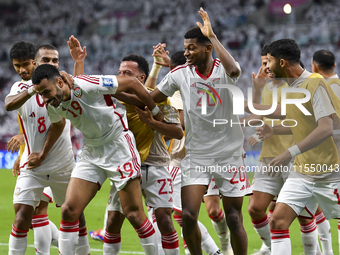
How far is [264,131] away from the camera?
4.76 metres

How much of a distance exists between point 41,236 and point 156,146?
151 centimetres

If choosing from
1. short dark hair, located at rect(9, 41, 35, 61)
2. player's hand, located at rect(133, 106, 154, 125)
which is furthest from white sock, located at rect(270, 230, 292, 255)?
short dark hair, located at rect(9, 41, 35, 61)

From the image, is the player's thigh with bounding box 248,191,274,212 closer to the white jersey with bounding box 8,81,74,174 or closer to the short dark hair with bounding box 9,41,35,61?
the white jersey with bounding box 8,81,74,174

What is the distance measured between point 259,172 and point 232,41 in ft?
61.2

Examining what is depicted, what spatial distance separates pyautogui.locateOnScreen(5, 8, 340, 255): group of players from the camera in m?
4.33

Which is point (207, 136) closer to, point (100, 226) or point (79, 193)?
point (79, 193)

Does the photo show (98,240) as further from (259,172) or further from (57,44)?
(57,44)

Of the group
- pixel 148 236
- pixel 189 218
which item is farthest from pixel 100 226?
pixel 189 218

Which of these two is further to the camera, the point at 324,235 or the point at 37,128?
the point at 324,235

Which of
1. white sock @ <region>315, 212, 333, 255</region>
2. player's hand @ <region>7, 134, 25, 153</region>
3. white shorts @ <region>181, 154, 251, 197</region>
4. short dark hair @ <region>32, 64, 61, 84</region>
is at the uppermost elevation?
short dark hair @ <region>32, 64, 61, 84</region>

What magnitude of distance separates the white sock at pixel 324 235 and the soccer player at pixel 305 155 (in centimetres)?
131

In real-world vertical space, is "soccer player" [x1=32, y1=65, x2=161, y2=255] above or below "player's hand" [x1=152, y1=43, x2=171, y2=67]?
below

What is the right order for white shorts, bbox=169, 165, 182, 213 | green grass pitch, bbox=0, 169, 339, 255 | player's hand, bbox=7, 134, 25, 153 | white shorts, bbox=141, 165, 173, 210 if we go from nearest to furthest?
white shorts, bbox=141, 165, 173, 210, player's hand, bbox=7, 134, 25, 153, white shorts, bbox=169, 165, 182, 213, green grass pitch, bbox=0, 169, 339, 255

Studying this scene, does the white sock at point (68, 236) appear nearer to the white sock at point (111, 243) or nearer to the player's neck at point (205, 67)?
the white sock at point (111, 243)
